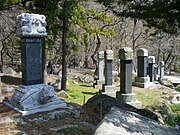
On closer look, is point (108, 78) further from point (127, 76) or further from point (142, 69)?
point (142, 69)

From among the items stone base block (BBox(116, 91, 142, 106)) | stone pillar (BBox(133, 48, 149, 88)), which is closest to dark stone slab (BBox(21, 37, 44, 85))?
stone base block (BBox(116, 91, 142, 106))

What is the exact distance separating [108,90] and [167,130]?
9.50m

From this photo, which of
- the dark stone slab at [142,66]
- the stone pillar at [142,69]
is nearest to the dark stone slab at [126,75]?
the stone pillar at [142,69]

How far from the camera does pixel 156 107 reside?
11914 millimetres

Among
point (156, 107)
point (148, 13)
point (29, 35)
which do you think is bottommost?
point (156, 107)

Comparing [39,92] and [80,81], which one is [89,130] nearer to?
[39,92]

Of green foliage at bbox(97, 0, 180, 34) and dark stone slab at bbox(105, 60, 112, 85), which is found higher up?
green foliage at bbox(97, 0, 180, 34)

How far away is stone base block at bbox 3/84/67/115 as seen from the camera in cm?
684

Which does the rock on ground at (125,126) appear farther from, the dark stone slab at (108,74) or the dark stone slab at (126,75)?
the dark stone slab at (108,74)

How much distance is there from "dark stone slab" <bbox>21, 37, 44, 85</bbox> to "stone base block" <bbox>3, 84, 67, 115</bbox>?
239 millimetres

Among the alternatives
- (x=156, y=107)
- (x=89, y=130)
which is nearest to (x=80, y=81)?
(x=156, y=107)

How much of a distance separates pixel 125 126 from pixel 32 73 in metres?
3.65

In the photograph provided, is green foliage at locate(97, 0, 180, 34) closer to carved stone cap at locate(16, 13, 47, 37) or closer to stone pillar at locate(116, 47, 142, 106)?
carved stone cap at locate(16, 13, 47, 37)

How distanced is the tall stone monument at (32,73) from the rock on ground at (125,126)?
229 cm
